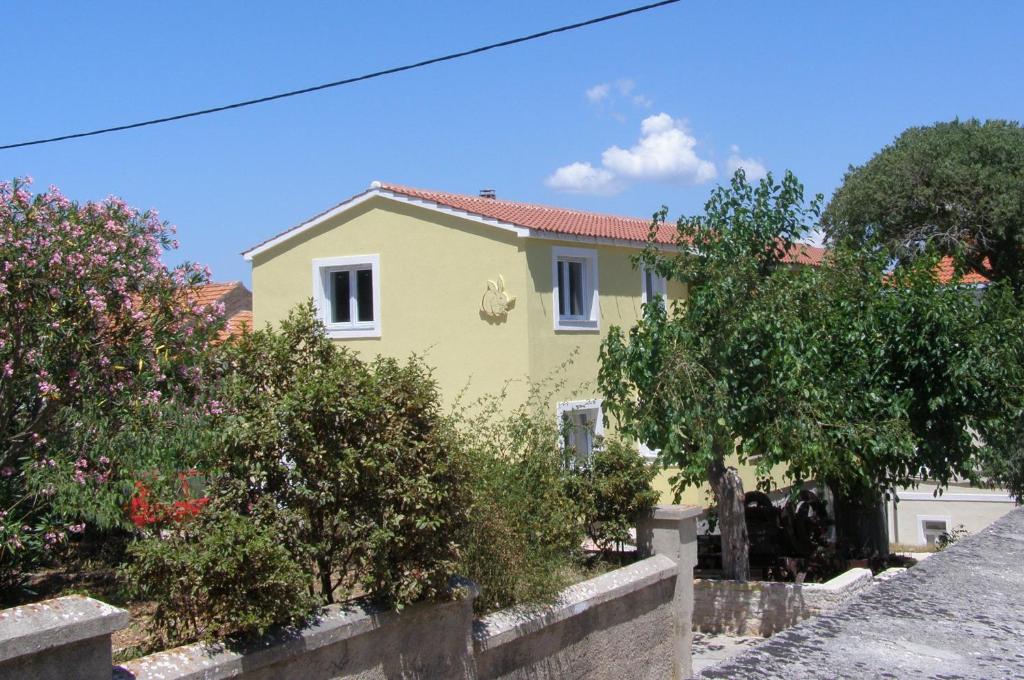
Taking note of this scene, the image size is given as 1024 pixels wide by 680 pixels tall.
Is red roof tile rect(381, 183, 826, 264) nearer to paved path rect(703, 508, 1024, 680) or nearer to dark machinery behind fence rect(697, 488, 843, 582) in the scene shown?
dark machinery behind fence rect(697, 488, 843, 582)

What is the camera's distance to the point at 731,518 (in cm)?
1299

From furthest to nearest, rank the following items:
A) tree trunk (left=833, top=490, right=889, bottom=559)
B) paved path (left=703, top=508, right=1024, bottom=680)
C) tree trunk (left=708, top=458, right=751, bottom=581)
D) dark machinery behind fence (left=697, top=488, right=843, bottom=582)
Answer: tree trunk (left=833, top=490, right=889, bottom=559), dark machinery behind fence (left=697, top=488, right=843, bottom=582), tree trunk (left=708, top=458, right=751, bottom=581), paved path (left=703, top=508, right=1024, bottom=680)

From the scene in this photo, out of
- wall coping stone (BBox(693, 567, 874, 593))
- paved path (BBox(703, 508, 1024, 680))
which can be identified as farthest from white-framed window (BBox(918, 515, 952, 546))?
paved path (BBox(703, 508, 1024, 680))

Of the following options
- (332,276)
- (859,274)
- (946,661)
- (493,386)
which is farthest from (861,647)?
(332,276)

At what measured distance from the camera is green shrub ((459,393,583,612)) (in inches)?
277

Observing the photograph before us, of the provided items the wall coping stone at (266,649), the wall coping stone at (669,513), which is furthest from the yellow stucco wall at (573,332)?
the wall coping stone at (266,649)

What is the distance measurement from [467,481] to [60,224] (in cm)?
334

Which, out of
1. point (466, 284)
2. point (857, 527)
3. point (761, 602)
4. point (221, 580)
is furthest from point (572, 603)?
point (466, 284)

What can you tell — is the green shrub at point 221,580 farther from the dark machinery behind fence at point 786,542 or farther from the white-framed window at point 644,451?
the dark machinery behind fence at point 786,542

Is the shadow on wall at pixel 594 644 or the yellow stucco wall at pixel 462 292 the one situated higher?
the yellow stucco wall at pixel 462 292

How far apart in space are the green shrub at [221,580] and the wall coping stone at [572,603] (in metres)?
1.98

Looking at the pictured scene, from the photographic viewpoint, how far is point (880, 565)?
15.2 m

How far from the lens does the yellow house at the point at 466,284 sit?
1814cm

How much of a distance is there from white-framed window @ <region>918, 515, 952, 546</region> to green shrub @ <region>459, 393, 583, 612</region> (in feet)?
73.4
